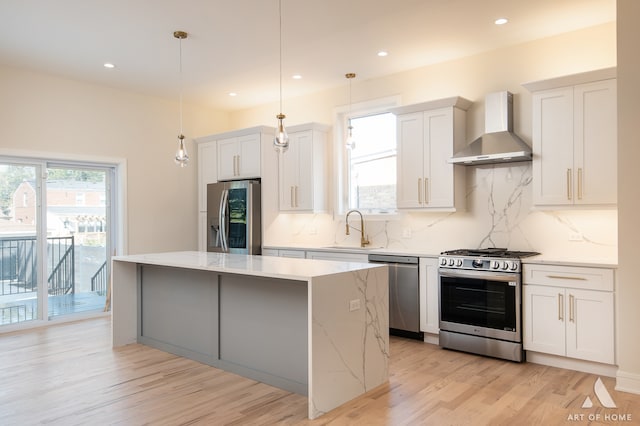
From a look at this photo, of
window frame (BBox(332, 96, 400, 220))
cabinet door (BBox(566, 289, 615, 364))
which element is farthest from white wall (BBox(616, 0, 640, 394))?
window frame (BBox(332, 96, 400, 220))

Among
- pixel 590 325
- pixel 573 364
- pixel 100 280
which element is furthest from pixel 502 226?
pixel 100 280

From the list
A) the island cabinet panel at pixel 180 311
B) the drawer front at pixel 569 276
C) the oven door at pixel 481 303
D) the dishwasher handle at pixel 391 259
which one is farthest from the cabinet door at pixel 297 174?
the drawer front at pixel 569 276

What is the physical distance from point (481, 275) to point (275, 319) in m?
1.94

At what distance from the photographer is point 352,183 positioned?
238 inches

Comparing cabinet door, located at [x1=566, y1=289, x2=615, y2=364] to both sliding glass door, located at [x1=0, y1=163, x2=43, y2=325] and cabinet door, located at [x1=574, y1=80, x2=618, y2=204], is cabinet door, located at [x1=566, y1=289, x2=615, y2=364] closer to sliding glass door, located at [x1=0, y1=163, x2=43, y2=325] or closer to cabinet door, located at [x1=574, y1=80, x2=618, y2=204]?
cabinet door, located at [x1=574, y1=80, x2=618, y2=204]

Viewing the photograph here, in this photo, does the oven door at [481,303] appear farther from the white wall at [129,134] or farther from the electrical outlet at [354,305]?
the white wall at [129,134]

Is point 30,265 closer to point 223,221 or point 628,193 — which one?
point 223,221

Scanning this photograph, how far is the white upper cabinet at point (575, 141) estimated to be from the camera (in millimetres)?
3762

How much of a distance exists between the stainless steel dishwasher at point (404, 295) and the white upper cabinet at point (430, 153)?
629 mm

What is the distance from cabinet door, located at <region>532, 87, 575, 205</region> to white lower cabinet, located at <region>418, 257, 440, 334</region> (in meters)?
1.15

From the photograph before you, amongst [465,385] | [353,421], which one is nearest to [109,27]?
[353,421]

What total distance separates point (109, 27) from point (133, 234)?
115 inches

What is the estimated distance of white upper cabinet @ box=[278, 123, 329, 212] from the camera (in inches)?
234

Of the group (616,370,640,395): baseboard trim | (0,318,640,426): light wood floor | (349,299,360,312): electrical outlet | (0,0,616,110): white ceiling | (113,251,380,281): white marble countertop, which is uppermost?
(0,0,616,110): white ceiling
